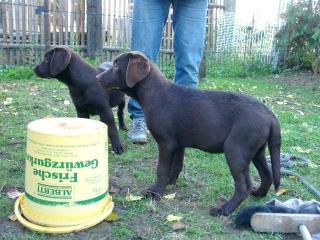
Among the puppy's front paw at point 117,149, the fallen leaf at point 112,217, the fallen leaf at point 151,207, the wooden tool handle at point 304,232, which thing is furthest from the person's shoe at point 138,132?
the wooden tool handle at point 304,232

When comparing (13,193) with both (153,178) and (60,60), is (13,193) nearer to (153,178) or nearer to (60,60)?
(153,178)

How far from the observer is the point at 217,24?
36.2 feet

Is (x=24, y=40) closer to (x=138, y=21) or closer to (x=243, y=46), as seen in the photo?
(x=243, y=46)

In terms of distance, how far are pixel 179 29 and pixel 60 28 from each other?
20.9 feet

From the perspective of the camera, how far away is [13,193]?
10.9ft

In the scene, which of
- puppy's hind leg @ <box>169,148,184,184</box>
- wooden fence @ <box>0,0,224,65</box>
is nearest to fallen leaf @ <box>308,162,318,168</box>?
puppy's hind leg @ <box>169,148,184,184</box>

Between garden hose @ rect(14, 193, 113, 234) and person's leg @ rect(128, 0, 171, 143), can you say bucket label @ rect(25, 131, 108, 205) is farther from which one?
person's leg @ rect(128, 0, 171, 143)

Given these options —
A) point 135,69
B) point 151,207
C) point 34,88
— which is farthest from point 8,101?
point 151,207

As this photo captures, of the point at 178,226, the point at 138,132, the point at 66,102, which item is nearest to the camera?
the point at 178,226

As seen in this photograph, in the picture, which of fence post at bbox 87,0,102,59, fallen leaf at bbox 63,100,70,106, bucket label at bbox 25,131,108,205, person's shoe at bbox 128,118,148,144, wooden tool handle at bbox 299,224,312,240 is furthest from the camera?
fence post at bbox 87,0,102,59

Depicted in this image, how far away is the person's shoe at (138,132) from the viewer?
4750 mm

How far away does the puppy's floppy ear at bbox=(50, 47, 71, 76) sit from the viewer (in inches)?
165

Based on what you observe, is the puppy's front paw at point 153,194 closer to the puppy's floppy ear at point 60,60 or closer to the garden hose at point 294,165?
the garden hose at point 294,165

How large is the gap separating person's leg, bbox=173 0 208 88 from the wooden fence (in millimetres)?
5910
